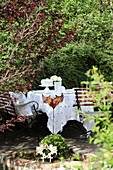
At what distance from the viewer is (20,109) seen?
4680mm

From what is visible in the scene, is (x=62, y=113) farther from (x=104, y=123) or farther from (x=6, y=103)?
(x=104, y=123)

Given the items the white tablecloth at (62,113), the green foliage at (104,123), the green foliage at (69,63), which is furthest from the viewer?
the green foliage at (69,63)

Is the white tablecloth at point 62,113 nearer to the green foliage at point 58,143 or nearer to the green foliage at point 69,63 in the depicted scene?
the green foliage at point 58,143

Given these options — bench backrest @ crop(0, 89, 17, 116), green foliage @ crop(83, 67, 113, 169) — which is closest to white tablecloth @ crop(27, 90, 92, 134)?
bench backrest @ crop(0, 89, 17, 116)

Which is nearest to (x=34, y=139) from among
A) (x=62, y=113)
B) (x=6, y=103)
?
(x=62, y=113)

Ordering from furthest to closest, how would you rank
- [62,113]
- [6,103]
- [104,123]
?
[6,103], [62,113], [104,123]

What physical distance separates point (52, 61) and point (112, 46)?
1982 mm

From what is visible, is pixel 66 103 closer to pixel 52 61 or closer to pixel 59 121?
pixel 59 121

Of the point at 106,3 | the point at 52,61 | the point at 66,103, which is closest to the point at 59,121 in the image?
the point at 66,103

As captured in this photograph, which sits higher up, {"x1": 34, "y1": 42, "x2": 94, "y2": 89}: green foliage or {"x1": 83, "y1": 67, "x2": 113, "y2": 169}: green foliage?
{"x1": 34, "y1": 42, "x2": 94, "y2": 89}: green foliage

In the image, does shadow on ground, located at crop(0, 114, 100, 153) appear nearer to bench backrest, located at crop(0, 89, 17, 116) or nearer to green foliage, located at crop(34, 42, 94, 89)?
bench backrest, located at crop(0, 89, 17, 116)

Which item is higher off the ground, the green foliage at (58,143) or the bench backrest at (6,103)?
the bench backrest at (6,103)

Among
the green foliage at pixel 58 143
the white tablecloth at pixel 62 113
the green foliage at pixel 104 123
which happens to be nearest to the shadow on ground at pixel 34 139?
the white tablecloth at pixel 62 113

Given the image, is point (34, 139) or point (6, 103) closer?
point (34, 139)
